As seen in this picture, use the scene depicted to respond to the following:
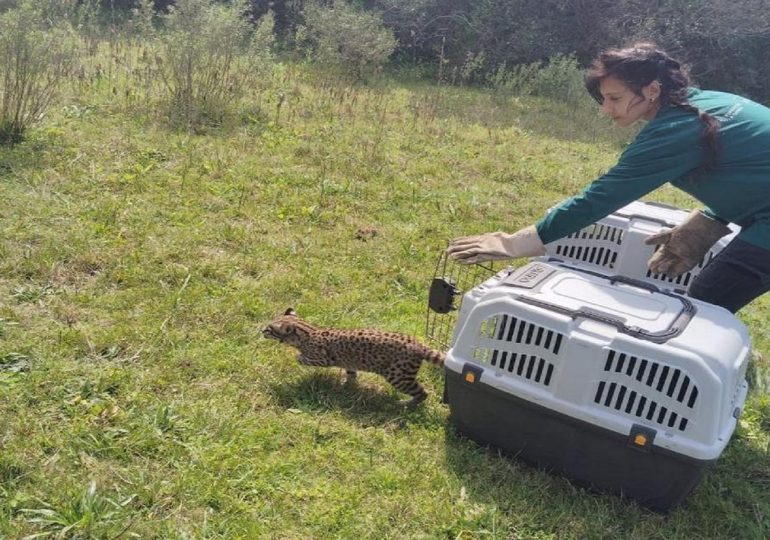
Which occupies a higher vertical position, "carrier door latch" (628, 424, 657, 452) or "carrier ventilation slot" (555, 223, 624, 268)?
"carrier ventilation slot" (555, 223, 624, 268)

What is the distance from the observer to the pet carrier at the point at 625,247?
4.02 metres

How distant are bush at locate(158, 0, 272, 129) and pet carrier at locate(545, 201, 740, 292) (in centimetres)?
505

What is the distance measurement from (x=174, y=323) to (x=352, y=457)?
5.24 ft

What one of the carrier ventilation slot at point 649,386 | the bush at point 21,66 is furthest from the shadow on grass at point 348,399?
the bush at point 21,66

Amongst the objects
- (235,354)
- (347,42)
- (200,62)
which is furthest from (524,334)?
(347,42)

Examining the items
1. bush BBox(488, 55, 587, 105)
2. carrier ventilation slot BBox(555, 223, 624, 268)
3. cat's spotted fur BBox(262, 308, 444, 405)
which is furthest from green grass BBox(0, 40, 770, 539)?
bush BBox(488, 55, 587, 105)

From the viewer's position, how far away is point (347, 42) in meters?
11.8

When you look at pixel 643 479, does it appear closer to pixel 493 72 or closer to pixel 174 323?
pixel 174 323

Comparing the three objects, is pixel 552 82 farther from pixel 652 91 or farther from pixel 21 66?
pixel 652 91

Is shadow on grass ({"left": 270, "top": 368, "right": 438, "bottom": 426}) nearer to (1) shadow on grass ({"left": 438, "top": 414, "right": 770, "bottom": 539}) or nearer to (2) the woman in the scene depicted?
(1) shadow on grass ({"left": 438, "top": 414, "right": 770, "bottom": 539})

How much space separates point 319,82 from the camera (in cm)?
1092

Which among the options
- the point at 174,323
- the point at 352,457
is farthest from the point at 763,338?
the point at 174,323

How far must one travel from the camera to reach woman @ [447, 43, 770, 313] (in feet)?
9.77

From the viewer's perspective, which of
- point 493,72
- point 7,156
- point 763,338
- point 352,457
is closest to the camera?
point 352,457
